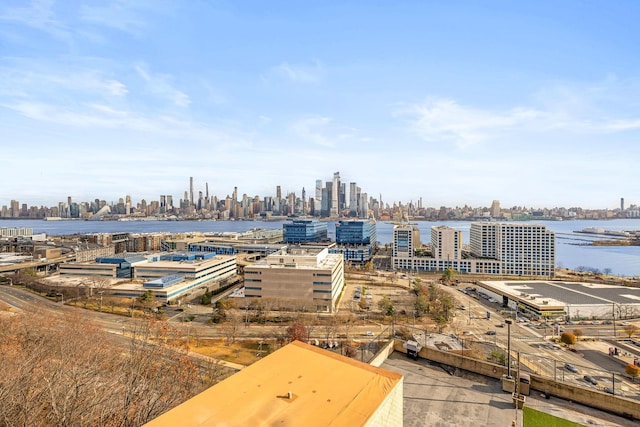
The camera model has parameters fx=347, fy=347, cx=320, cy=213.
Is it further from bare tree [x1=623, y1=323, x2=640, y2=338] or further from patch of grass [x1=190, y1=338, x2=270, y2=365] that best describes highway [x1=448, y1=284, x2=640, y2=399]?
patch of grass [x1=190, y1=338, x2=270, y2=365]

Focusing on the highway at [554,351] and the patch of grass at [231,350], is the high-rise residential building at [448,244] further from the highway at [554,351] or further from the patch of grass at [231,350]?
the patch of grass at [231,350]

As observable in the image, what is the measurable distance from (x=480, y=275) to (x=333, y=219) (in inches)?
3460

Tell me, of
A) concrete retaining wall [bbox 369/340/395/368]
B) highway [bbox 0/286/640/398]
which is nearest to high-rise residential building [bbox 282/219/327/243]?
highway [bbox 0/286/640/398]

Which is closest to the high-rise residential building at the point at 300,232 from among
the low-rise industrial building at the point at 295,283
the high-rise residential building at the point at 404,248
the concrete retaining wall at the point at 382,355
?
the high-rise residential building at the point at 404,248

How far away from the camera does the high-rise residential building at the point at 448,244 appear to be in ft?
102

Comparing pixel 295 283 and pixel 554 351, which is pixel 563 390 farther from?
pixel 295 283

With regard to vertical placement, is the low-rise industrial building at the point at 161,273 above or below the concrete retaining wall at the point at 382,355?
below

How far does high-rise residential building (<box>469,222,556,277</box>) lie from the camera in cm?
2956

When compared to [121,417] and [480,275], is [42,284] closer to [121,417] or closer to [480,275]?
[121,417]

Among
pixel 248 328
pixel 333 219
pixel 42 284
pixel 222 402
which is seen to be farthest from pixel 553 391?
pixel 333 219

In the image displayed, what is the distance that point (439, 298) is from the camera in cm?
2016

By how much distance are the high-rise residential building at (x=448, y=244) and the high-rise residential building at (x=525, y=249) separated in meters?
3.49

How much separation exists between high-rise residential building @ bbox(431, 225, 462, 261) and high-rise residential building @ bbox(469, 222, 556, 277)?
349 centimetres

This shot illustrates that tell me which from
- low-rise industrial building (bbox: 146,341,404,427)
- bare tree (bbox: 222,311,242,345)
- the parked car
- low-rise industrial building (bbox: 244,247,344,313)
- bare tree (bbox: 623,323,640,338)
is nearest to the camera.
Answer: low-rise industrial building (bbox: 146,341,404,427)
